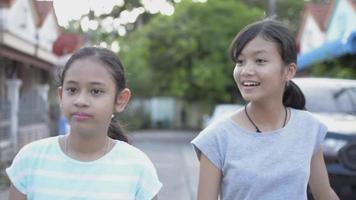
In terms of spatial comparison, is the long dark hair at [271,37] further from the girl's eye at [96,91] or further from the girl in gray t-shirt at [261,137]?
the girl's eye at [96,91]

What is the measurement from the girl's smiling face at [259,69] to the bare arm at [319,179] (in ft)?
1.34

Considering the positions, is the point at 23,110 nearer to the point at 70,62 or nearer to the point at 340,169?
the point at 340,169

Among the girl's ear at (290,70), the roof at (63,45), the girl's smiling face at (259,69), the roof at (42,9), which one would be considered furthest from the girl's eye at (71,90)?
the roof at (63,45)

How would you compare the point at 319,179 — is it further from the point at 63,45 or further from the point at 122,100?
the point at 63,45

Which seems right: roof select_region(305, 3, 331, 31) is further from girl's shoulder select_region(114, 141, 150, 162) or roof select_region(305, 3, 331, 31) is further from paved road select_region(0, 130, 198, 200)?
girl's shoulder select_region(114, 141, 150, 162)

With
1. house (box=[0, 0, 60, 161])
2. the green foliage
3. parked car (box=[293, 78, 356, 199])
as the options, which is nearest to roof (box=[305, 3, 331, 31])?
the green foliage

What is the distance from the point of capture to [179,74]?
3150 cm

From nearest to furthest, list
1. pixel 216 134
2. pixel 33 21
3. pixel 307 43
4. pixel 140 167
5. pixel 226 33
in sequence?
pixel 140 167 → pixel 216 134 → pixel 33 21 → pixel 226 33 → pixel 307 43

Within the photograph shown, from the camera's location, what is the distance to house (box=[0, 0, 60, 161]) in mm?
15352

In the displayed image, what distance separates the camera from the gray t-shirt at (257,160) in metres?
2.69

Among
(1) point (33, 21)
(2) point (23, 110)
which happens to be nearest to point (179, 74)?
(1) point (33, 21)

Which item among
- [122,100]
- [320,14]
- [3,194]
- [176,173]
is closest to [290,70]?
[122,100]

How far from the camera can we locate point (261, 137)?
2773 mm

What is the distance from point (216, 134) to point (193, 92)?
3087 cm
